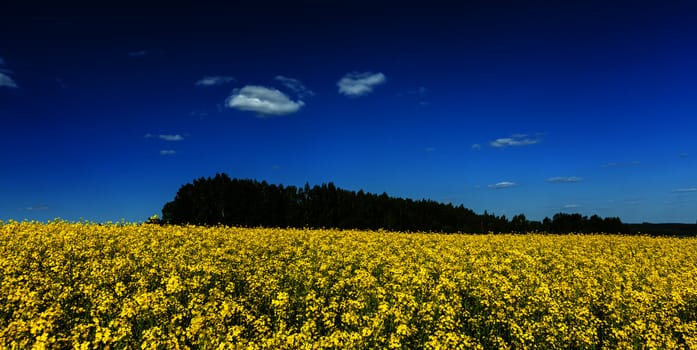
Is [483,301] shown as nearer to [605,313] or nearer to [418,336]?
[418,336]

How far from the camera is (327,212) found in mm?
34031

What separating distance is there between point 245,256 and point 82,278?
14.5ft

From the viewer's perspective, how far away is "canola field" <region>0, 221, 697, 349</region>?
6566 millimetres

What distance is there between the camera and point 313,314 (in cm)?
841

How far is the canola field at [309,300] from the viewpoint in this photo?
6566 mm

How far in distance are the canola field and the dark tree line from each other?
1362 centimetres

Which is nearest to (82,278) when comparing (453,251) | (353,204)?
(453,251)

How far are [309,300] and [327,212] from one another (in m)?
24.5

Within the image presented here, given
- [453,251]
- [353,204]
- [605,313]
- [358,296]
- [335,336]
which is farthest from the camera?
[353,204]

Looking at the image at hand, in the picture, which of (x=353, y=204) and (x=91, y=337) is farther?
(x=353, y=204)

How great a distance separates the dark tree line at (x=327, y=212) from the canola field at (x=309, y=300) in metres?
13.6

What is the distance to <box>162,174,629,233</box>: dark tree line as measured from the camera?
102 ft

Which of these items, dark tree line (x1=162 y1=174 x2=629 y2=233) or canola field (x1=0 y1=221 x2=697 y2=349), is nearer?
canola field (x1=0 y1=221 x2=697 y2=349)

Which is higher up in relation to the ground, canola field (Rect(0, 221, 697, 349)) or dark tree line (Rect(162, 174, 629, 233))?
dark tree line (Rect(162, 174, 629, 233))
